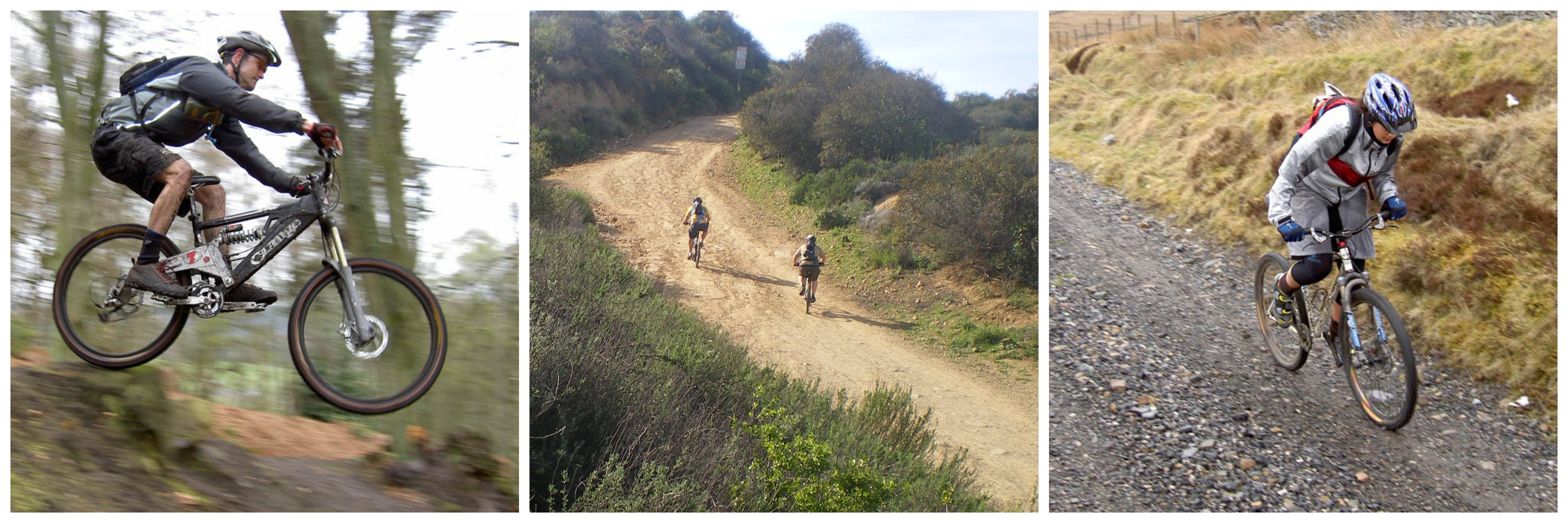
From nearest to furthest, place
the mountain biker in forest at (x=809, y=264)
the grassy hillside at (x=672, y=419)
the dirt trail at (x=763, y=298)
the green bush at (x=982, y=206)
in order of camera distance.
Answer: the grassy hillside at (x=672, y=419), the dirt trail at (x=763, y=298), the mountain biker in forest at (x=809, y=264), the green bush at (x=982, y=206)

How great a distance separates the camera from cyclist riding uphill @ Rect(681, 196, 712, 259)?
5.62 m

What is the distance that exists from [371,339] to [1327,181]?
374 cm

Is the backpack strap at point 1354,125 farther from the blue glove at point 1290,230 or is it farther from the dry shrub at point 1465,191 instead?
the dry shrub at point 1465,191

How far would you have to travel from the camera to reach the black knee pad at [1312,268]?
3.68m

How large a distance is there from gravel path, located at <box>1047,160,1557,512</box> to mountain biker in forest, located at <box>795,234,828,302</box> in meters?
1.66

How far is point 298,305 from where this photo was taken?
106 inches

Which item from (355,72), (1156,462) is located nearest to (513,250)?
(355,72)

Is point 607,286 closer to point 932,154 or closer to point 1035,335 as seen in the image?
point 932,154

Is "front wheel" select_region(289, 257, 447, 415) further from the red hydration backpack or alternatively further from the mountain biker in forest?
the red hydration backpack

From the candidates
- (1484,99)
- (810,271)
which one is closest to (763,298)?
(810,271)

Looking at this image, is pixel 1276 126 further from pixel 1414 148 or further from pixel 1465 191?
pixel 1465 191

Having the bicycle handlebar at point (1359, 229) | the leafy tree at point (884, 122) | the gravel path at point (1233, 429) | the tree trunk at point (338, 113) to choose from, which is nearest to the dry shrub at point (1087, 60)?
the leafy tree at point (884, 122)

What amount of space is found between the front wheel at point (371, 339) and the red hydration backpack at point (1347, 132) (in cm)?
351

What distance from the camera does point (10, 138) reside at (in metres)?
3.33
